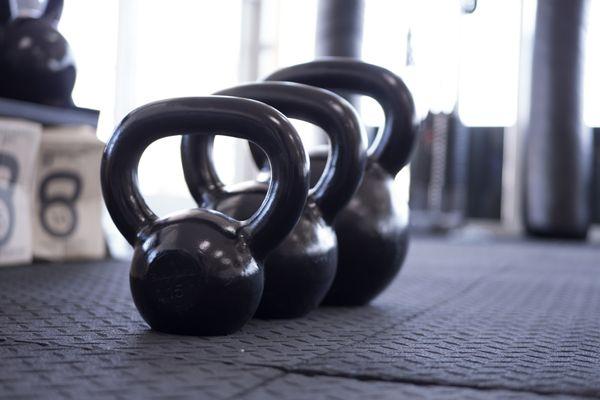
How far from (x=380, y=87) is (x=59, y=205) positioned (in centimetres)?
111

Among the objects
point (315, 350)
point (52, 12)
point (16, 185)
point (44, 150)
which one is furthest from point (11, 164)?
point (315, 350)

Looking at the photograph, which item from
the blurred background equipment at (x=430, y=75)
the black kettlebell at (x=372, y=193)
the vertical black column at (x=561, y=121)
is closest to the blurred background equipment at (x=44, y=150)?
the black kettlebell at (x=372, y=193)

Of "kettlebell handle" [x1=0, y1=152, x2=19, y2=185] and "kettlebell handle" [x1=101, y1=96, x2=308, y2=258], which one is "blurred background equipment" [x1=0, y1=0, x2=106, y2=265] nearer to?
"kettlebell handle" [x1=0, y1=152, x2=19, y2=185]

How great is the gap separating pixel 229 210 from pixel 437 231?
3.65 m

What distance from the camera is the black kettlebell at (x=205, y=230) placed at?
0.89 metres

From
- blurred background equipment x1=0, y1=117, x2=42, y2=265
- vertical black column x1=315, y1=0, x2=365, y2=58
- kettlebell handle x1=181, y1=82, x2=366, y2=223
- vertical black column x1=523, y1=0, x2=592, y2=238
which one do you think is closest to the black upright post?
vertical black column x1=315, y1=0, x2=365, y2=58

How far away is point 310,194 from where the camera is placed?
110cm

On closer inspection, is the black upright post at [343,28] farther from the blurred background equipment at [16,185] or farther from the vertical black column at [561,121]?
the blurred background equipment at [16,185]

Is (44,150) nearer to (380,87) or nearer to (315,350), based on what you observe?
(380,87)

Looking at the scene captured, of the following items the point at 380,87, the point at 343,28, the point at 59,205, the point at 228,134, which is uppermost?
the point at 343,28

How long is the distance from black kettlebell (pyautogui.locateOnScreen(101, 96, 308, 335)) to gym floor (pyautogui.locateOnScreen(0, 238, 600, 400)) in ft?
0.12

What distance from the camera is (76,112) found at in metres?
2.06

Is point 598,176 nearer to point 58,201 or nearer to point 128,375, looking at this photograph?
point 58,201

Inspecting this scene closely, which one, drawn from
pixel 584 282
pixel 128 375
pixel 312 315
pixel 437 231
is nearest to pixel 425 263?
pixel 584 282
